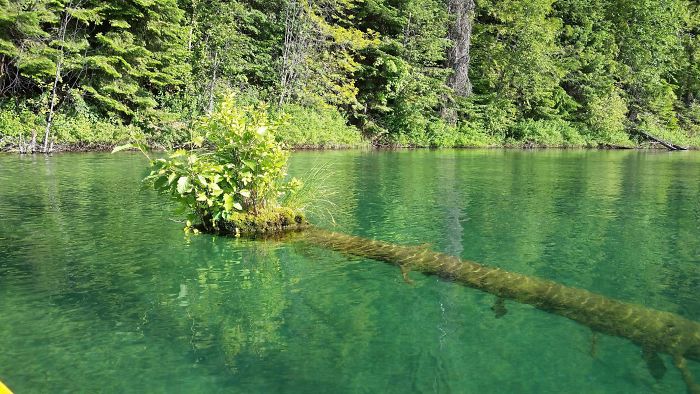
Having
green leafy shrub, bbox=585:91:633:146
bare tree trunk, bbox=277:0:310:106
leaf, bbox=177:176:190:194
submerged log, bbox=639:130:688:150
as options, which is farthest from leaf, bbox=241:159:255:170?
submerged log, bbox=639:130:688:150

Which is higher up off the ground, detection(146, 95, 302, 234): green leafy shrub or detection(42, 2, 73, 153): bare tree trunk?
detection(42, 2, 73, 153): bare tree trunk

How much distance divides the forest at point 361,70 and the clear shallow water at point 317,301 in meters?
11.6

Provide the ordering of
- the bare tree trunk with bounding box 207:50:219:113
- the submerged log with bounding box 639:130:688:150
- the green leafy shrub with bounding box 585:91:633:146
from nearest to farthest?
1. the bare tree trunk with bounding box 207:50:219:113
2. the submerged log with bounding box 639:130:688:150
3. the green leafy shrub with bounding box 585:91:633:146

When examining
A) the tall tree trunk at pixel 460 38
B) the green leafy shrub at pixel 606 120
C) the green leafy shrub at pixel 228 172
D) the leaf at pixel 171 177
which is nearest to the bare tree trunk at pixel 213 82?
the tall tree trunk at pixel 460 38

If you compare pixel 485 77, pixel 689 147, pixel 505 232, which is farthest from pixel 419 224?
pixel 689 147

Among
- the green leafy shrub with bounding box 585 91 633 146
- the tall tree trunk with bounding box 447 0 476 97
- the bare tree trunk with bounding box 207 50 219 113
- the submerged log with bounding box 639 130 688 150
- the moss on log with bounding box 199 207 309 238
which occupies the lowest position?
the moss on log with bounding box 199 207 309 238

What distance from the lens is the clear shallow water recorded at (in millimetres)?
3275

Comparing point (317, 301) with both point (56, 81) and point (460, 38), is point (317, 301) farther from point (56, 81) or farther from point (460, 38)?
point (460, 38)

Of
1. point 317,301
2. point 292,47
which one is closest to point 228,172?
point 317,301

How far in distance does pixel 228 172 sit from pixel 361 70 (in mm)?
23031

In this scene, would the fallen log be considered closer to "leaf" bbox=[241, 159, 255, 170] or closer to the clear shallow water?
the clear shallow water

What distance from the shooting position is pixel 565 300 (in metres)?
4.55

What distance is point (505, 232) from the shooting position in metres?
7.43

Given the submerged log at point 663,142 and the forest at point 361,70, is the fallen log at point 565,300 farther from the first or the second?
the submerged log at point 663,142
